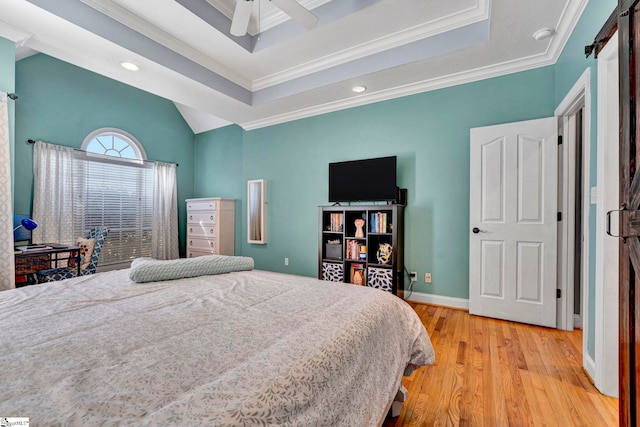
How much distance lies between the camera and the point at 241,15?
2.05 m

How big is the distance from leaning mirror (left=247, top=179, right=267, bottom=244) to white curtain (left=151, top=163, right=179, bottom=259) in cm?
167

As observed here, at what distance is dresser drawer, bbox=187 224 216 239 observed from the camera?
190 inches

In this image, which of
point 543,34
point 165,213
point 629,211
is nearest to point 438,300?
point 629,211

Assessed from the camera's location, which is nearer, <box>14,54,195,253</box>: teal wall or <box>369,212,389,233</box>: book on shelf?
<box>369,212,389,233</box>: book on shelf

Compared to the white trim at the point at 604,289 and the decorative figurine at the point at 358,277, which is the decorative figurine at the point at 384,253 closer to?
the decorative figurine at the point at 358,277

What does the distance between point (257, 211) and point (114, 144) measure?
2612mm

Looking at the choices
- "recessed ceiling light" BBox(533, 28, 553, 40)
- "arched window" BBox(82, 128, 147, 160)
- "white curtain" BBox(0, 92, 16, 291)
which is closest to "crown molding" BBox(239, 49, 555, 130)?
"recessed ceiling light" BBox(533, 28, 553, 40)

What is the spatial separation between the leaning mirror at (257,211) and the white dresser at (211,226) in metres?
0.45

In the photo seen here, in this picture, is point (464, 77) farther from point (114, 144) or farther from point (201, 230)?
point (114, 144)

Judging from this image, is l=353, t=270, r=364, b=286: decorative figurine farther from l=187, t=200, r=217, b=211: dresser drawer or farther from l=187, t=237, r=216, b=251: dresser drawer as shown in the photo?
l=187, t=200, r=217, b=211: dresser drawer

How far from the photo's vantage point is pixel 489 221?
2766mm

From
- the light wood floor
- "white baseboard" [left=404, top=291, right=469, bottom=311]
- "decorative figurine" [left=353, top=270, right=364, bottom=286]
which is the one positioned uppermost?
"decorative figurine" [left=353, top=270, right=364, bottom=286]

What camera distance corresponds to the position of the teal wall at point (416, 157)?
291 cm

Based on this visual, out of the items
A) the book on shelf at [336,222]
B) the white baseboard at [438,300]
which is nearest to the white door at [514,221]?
the white baseboard at [438,300]
